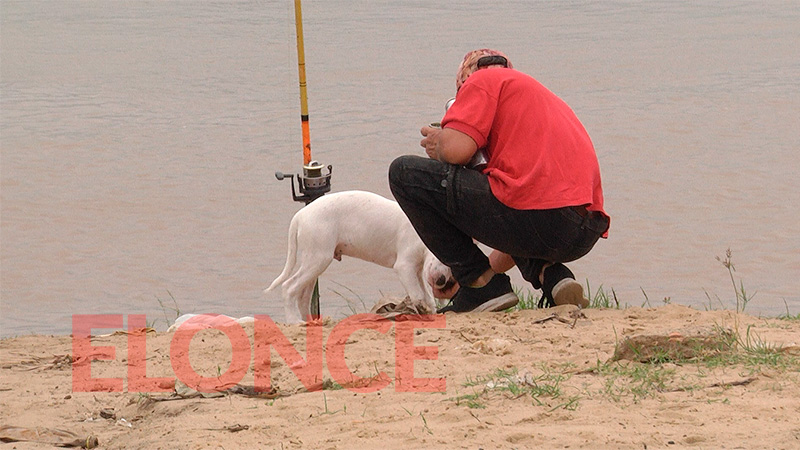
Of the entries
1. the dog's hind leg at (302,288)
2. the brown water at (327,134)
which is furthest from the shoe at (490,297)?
the brown water at (327,134)

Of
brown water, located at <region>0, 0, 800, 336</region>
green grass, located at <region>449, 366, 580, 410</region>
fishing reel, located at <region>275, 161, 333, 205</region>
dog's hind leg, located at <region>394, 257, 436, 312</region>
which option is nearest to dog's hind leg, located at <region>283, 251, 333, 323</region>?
dog's hind leg, located at <region>394, 257, 436, 312</region>

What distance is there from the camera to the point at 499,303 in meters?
4.62

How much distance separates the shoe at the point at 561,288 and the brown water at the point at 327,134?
172 cm

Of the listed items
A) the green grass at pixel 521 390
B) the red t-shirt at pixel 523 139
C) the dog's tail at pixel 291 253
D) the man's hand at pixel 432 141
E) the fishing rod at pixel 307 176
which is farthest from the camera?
the fishing rod at pixel 307 176

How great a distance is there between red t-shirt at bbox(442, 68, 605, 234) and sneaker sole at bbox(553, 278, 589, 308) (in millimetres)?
402

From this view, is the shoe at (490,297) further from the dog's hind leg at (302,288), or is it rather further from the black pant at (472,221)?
the dog's hind leg at (302,288)

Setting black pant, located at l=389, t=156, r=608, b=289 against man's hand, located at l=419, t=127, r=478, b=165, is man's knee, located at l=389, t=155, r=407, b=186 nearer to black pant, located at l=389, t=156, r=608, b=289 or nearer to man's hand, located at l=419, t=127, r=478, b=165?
black pant, located at l=389, t=156, r=608, b=289

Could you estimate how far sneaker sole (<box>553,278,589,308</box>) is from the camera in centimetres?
453

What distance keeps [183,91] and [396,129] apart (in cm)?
296

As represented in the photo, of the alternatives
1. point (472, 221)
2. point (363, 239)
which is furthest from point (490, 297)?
point (363, 239)

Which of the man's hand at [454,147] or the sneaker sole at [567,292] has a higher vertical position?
the man's hand at [454,147]

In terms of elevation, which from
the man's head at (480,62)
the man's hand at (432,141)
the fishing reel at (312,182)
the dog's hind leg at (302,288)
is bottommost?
the dog's hind leg at (302,288)

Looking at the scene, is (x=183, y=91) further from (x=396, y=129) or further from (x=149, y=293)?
(x=149, y=293)

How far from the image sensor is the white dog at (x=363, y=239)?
16.1 ft
